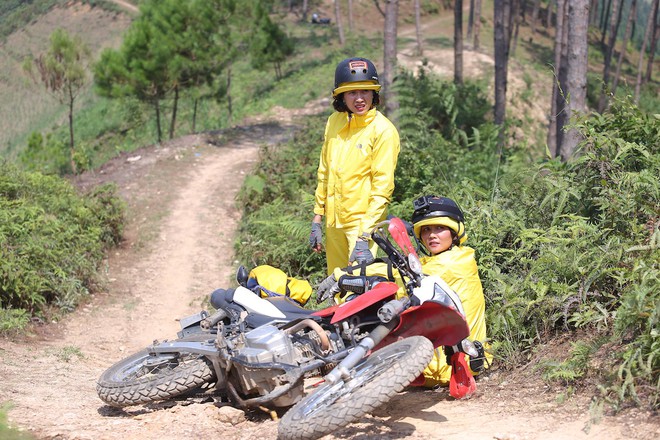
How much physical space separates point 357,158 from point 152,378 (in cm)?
224

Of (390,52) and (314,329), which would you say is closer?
(314,329)

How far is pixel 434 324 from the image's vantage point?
14.8ft

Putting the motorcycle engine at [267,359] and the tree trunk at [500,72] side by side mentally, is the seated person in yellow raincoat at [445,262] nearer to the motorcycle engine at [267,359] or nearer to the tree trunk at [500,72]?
the motorcycle engine at [267,359]

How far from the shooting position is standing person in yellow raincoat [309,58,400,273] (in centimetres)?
581

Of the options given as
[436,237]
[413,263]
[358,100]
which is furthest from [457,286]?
[358,100]

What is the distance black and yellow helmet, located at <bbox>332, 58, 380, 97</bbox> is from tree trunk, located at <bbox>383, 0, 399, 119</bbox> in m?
8.24

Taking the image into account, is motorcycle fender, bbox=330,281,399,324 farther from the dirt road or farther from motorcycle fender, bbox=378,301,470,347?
the dirt road

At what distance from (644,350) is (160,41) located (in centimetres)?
2100

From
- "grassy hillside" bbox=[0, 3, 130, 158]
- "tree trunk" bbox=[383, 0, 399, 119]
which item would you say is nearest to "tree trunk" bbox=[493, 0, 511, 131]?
"tree trunk" bbox=[383, 0, 399, 119]

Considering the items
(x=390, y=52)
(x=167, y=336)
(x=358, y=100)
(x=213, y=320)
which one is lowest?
(x=167, y=336)

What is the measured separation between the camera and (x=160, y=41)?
A: 23125 mm

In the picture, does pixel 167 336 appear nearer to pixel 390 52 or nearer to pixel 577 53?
pixel 577 53

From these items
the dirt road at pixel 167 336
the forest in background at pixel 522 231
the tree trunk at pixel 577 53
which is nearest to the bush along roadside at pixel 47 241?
the forest in background at pixel 522 231

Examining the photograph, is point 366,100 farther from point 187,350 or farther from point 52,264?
point 52,264
